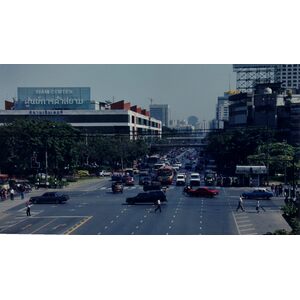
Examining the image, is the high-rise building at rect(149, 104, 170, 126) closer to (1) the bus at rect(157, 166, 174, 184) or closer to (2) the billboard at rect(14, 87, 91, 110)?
(1) the bus at rect(157, 166, 174, 184)

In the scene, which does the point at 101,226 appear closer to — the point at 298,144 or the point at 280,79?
the point at 298,144

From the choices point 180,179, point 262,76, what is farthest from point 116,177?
point 262,76

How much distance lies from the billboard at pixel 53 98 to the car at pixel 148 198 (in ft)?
9.83

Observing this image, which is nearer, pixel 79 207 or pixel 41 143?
pixel 79 207

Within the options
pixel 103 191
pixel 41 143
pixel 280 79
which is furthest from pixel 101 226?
pixel 280 79

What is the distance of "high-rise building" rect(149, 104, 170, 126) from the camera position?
1611 centimetres

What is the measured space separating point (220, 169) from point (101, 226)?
460cm

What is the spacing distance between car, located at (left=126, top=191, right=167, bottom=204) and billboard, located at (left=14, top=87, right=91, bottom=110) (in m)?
3.00

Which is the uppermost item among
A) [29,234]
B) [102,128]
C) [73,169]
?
[102,128]

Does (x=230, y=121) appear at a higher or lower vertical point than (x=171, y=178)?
higher

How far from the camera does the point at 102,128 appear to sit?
17.4m

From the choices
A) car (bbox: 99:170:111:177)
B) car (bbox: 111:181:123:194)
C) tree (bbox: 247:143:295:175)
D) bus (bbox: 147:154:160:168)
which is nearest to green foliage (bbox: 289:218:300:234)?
tree (bbox: 247:143:295:175)

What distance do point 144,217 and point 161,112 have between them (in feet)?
13.3

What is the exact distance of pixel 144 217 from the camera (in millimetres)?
14102
